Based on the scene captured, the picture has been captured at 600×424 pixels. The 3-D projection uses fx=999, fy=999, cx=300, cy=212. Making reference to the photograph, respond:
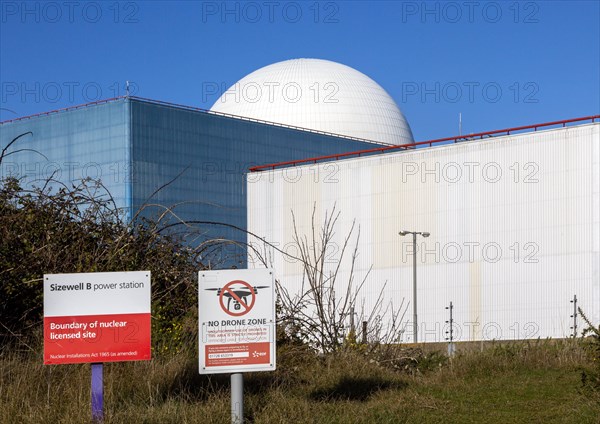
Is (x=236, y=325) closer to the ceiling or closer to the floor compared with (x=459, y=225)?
closer to the floor

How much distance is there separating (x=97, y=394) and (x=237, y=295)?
57.9 inches

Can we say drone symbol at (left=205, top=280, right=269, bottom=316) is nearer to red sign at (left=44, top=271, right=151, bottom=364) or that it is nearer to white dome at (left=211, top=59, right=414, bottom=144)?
red sign at (left=44, top=271, right=151, bottom=364)

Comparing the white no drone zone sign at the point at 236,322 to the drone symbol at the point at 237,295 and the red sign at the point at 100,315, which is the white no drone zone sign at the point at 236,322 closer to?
the drone symbol at the point at 237,295

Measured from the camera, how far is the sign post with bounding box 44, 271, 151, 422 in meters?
8.62

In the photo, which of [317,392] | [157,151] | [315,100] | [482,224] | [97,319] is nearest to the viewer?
[97,319]

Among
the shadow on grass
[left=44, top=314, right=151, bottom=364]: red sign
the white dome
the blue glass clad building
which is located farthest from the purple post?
the white dome

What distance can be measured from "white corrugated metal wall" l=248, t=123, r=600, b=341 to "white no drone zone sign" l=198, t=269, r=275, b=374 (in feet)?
115

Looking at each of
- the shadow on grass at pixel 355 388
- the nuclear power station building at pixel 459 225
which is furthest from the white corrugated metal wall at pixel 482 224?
the shadow on grass at pixel 355 388

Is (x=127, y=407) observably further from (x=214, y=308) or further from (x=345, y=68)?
(x=345, y=68)

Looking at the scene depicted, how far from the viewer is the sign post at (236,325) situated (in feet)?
28.4

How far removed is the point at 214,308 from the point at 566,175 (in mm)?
39386

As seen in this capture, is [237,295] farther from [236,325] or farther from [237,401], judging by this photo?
[237,401]

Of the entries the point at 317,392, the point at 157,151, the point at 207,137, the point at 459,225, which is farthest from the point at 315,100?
the point at 317,392

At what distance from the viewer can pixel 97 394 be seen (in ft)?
28.2
